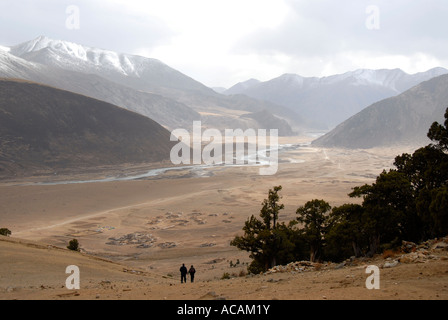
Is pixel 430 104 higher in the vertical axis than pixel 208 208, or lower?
higher

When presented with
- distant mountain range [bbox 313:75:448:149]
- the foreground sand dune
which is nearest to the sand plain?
the foreground sand dune

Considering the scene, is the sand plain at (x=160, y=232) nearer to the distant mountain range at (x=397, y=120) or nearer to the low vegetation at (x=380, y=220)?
the low vegetation at (x=380, y=220)

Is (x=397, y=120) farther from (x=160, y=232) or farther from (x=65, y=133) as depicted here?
(x=160, y=232)

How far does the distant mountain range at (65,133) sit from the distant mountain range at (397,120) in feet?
279

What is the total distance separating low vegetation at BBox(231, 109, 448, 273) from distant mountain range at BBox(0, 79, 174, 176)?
76592 millimetres

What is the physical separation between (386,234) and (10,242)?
2217 cm

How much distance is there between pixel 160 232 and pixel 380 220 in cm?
2681

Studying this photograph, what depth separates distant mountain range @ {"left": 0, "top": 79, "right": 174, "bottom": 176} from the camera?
293ft

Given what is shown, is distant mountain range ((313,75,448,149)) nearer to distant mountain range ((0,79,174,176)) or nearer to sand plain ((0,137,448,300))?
sand plain ((0,137,448,300))

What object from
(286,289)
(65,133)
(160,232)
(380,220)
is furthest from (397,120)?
(286,289)

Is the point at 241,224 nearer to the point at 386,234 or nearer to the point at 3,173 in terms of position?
the point at 386,234

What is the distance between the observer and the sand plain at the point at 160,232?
1137cm

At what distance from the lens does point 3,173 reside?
3051 inches
